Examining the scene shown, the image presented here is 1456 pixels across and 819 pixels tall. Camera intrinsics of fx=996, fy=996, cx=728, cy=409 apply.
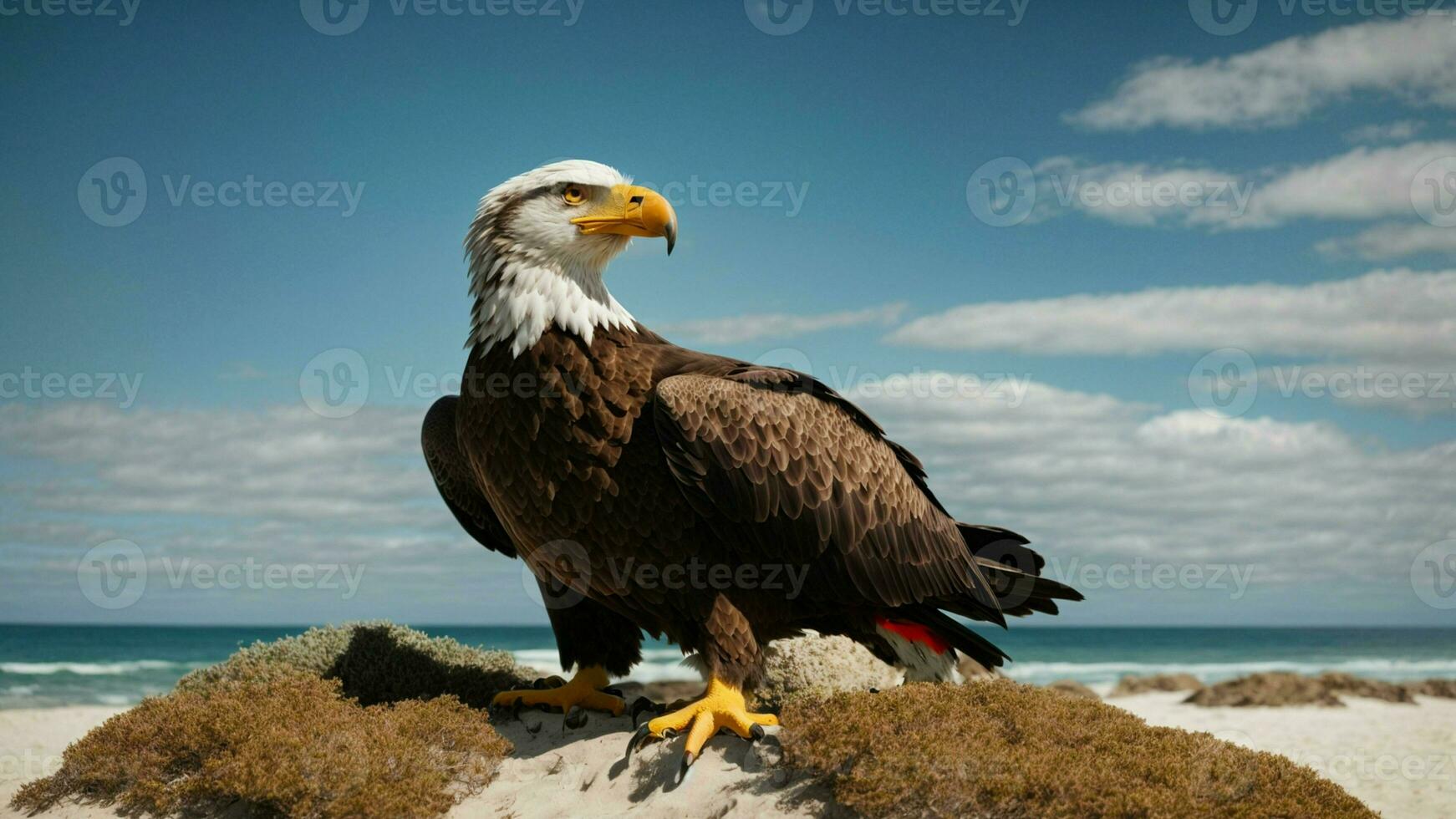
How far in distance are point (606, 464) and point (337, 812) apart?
102 inches

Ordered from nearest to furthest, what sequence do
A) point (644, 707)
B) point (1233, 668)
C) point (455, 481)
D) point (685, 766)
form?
point (685, 766), point (644, 707), point (455, 481), point (1233, 668)

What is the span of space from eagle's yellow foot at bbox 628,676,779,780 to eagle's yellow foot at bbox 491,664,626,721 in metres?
1.26

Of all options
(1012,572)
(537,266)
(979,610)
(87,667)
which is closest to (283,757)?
(537,266)

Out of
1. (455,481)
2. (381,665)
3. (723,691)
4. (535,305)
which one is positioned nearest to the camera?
(723,691)

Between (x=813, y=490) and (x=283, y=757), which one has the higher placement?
(x=813, y=490)

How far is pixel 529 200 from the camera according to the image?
6281 mm

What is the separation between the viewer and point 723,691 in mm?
5969

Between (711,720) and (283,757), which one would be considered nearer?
(711,720)

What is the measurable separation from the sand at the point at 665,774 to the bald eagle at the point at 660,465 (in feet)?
0.65

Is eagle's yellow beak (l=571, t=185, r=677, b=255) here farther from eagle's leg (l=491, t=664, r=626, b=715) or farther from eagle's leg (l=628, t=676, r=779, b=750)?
eagle's leg (l=491, t=664, r=626, b=715)

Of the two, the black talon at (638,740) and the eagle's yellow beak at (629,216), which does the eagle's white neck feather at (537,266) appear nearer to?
the eagle's yellow beak at (629,216)

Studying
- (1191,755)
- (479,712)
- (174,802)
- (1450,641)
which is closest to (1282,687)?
(1191,755)

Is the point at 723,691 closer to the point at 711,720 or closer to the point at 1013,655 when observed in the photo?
the point at 711,720

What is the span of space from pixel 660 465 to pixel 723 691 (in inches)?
55.2
